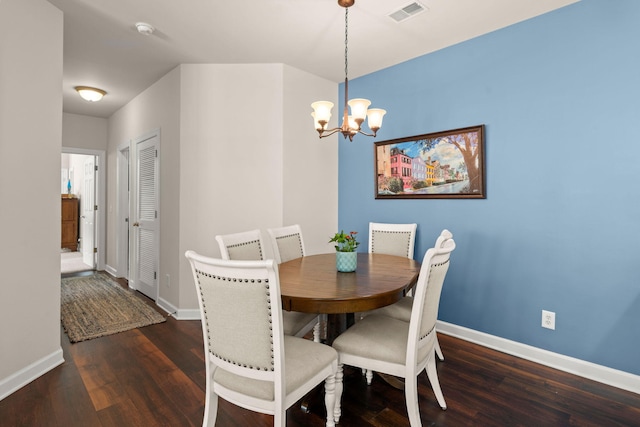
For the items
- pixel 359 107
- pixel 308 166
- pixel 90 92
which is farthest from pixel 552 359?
pixel 90 92

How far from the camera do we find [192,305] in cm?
339

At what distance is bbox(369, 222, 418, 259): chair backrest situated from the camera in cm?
293

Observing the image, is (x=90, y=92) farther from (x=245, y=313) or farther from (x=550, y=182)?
(x=550, y=182)

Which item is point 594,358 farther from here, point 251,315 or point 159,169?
point 159,169

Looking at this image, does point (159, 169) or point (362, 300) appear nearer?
point (362, 300)

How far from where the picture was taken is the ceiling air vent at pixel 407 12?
2389mm

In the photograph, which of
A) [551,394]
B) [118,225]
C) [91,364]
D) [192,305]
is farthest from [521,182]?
[118,225]

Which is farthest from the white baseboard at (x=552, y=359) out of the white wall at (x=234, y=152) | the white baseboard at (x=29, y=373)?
the white baseboard at (x=29, y=373)

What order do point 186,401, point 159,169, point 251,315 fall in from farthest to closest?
point 159,169
point 186,401
point 251,315

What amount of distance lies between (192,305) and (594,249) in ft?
11.3

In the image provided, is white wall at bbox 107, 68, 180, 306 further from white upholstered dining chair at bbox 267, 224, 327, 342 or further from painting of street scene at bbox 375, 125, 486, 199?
painting of street scene at bbox 375, 125, 486, 199

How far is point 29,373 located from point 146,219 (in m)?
2.16

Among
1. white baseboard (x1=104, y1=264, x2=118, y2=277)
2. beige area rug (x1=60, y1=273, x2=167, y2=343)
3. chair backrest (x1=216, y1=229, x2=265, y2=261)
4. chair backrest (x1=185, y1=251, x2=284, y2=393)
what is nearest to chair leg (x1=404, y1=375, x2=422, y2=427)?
chair backrest (x1=185, y1=251, x2=284, y2=393)

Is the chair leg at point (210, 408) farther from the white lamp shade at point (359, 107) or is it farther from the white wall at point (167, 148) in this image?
the white wall at point (167, 148)
